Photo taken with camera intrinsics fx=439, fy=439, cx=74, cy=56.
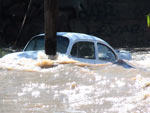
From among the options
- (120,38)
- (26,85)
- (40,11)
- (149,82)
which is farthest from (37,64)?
(120,38)

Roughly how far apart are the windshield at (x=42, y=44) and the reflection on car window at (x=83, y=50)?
0.24m

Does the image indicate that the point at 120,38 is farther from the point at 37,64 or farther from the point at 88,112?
the point at 88,112

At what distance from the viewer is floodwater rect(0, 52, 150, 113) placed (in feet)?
22.2

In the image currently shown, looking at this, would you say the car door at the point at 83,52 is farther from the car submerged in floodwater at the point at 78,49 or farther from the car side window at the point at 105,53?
the car side window at the point at 105,53

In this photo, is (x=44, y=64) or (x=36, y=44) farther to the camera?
(x=36, y=44)

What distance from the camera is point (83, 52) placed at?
1074 cm

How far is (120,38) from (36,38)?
21.5 metres

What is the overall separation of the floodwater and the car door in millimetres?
214

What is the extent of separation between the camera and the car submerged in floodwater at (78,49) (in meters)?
10.5

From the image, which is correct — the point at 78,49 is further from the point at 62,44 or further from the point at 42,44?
the point at 42,44

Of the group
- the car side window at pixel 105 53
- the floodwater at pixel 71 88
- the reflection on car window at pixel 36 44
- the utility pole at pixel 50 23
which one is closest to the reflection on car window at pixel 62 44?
the utility pole at pixel 50 23

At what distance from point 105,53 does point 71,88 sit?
3.28 metres

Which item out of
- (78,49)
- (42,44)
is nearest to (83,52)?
(78,49)

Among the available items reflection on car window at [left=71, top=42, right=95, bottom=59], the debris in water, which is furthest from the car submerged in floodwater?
the debris in water
